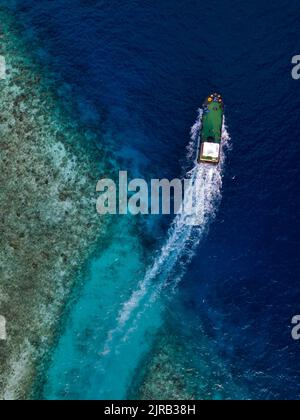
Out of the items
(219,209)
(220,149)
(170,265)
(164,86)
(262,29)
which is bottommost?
(170,265)

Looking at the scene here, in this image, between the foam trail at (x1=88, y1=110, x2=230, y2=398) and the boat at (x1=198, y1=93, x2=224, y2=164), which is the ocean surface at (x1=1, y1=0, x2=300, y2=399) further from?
the boat at (x1=198, y1=93, x2=224, y2=164)

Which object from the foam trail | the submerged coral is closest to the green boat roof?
the foam trail

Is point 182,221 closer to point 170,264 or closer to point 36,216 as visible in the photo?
point 170,264

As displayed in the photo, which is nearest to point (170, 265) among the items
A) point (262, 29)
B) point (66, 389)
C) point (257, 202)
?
point (257, 202)

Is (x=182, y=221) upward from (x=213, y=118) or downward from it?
downward

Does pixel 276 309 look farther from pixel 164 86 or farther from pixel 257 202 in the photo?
pixel 164 86

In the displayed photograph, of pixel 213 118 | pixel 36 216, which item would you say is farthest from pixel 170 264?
pixel 213 118

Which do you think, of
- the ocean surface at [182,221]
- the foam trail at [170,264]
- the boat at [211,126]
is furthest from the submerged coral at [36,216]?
the boat at [211,126]

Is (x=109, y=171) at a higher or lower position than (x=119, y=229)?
higher
